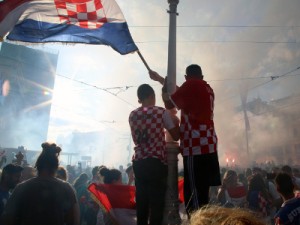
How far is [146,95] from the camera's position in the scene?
4.43m

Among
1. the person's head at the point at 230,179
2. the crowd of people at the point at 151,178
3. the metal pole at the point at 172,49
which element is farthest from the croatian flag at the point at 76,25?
the person's head at the point at 230,179

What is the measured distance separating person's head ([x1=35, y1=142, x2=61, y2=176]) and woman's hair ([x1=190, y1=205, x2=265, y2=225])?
2726 millimetres

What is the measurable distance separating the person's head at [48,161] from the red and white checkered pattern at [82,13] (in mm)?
2837

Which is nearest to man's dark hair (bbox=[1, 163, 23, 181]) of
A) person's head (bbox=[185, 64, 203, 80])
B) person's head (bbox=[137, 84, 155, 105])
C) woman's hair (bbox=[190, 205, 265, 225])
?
person's head (bbox=[137, 84, 155, 105])

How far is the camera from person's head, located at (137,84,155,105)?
4.41 m

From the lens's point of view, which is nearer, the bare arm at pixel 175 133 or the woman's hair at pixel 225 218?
the woman's hair at pixel 225 218

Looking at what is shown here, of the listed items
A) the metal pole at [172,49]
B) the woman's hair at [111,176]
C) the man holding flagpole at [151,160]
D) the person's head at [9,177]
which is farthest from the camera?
the woman's hair at [111,176]

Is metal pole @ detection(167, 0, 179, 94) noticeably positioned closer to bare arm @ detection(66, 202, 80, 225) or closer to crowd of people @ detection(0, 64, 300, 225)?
crowd of people @ detection(0, 64, 300, 225)

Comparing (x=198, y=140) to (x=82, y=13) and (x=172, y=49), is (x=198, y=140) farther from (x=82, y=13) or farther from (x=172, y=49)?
(x=82, y=13)

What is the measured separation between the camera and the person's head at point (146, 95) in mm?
4414

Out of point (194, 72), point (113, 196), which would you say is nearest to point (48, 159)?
point (113, 196)

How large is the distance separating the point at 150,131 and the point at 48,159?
147 cm

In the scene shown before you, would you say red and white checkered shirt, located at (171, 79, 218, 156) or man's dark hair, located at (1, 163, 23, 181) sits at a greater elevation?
red and white checkered shirt, located at (171, 79, 218, 156)

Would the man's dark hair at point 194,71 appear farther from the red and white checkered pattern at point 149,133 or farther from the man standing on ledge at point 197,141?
the red and white checkered pattern at point 149,133
